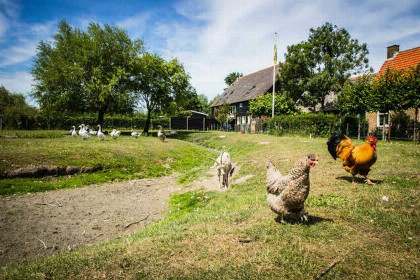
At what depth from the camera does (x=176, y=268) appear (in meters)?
3.60

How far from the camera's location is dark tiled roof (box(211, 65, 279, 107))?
139 feet

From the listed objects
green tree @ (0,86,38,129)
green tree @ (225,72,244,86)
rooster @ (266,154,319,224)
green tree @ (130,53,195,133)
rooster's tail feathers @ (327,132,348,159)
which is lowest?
rooster @ (266,154,319,224)

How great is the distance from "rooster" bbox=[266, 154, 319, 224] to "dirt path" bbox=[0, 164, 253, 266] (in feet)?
15.9

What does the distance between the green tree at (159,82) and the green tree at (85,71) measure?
6.03 feet

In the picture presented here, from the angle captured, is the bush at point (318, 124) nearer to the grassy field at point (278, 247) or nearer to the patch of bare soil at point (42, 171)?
the grassy field at point (278, 247)

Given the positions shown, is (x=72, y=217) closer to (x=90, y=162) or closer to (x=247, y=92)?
(x=90, y=162)

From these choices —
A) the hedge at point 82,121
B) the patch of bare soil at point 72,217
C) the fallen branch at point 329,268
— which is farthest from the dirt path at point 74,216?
the hedge at point 82,121

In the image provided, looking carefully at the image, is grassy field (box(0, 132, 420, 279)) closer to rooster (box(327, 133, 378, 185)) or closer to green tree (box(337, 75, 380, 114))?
rooster (box(327, 133, 378, 185))

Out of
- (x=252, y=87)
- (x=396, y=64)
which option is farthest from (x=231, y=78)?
(x=396, y=64)

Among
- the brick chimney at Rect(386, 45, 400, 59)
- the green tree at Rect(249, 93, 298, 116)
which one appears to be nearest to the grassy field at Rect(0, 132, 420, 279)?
the green tree at Rect(249, 93, 298, 116)

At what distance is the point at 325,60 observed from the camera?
96.9ft

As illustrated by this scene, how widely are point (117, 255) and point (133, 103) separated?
29.0 m

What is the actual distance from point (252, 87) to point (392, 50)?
23.5 meters

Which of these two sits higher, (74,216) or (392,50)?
(392,50)
